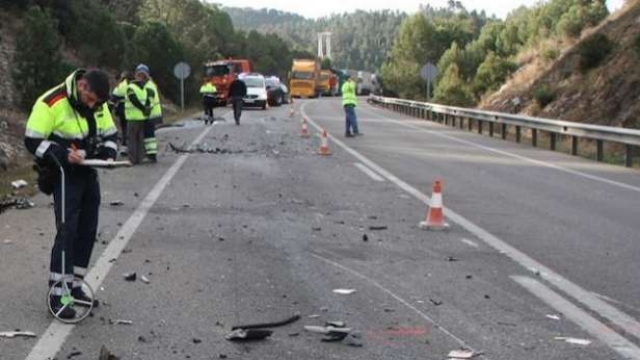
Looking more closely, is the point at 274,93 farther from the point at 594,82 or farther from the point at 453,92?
the point at 594,82

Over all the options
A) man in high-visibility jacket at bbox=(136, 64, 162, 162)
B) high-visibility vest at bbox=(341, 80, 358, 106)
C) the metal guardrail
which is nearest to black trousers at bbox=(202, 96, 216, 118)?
high-visibility vest at bbox=(341, 80, 358, 106)

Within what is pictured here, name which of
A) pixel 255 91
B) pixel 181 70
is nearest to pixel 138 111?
pixel 181 70

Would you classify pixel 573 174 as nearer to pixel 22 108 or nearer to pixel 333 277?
pixel 333 277

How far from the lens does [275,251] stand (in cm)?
873

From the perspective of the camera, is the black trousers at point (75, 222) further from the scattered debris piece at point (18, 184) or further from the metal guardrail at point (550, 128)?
the metal guardrail at point (550, 128)

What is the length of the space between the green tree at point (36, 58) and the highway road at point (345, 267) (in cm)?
1014

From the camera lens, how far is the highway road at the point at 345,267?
5.72 metres

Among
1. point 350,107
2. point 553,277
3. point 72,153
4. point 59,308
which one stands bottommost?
point 553,277

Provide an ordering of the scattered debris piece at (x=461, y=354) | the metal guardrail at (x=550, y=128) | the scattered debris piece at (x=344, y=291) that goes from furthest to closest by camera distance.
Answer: the metal guardrail at (x=550, y=128)
the scattered debris piece at (x=344, y=291)
the scattered debris piece at (x=461, y=354)

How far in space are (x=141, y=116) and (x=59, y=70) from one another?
865 centimetres

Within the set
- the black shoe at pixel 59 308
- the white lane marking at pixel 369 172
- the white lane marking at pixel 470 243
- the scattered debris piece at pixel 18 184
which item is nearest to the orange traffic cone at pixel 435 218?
the white lane marking at pixel 470 243

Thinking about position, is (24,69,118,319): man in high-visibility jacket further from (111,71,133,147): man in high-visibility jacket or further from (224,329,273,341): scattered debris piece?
(111,71,133,147): man in high-visibility jacket

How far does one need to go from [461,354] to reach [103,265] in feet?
12.5

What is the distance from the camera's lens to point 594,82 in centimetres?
3428
